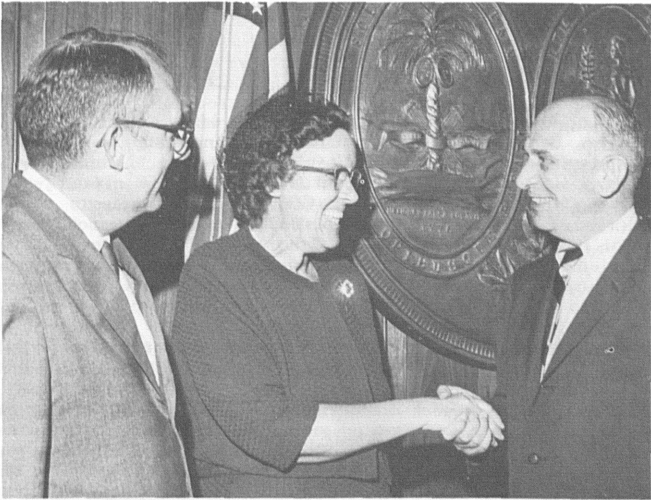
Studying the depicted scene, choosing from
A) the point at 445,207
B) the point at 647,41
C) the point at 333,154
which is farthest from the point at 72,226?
the point at 647,41

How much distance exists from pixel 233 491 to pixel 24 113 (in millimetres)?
917

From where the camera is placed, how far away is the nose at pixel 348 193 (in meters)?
1.77

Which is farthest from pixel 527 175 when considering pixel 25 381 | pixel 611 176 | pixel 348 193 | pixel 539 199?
pixel 25 381

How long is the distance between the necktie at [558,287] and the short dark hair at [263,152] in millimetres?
679

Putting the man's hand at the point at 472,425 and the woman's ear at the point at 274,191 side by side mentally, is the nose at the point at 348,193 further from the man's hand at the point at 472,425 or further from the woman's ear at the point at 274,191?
the man's hand at the point at 472,425

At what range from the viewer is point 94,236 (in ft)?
4.99

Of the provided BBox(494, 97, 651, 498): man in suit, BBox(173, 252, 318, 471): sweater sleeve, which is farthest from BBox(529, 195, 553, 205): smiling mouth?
BBox(173, 252, 318, 471): sweater sleeve

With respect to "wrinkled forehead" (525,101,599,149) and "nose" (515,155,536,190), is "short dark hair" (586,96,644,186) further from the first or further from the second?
"nose" (515,155,536,190)

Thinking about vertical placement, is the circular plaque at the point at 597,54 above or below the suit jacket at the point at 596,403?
above

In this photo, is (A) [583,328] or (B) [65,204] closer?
(B) [65,204]

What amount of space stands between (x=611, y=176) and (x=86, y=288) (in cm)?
127

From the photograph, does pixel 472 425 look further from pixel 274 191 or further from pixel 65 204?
pixel 65 204

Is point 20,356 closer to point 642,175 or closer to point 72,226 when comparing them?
point 72,226

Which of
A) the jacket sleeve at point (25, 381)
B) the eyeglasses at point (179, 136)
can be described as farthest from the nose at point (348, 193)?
the jacket sleeve at point (25, 381)
